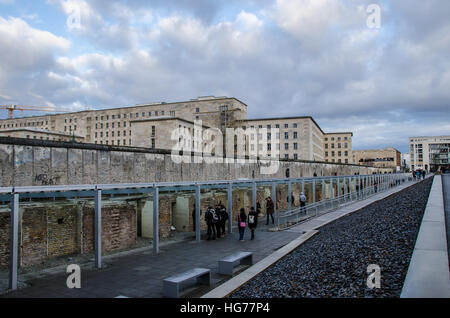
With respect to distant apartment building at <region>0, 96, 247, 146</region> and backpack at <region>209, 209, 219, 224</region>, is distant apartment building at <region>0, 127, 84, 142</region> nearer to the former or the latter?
distant apartment building at <region>0, 96, 247, 146</region>

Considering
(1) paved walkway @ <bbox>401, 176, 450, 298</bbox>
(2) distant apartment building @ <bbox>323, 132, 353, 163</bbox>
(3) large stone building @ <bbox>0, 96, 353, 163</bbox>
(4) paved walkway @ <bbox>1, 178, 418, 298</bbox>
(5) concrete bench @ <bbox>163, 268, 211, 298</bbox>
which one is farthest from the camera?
(2) distant apartment building @ <bbox>323, 132, 353, 163</bbox>

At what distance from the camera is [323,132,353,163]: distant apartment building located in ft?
331

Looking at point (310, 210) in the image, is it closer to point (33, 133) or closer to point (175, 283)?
point (175, 283)

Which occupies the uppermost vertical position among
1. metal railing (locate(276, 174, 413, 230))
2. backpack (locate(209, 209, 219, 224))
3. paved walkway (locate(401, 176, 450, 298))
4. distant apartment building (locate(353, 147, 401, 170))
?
distant apartment building (locate(353, 147, 401, 170))

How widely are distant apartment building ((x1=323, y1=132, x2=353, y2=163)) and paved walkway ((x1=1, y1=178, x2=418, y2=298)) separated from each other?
93.4 meters

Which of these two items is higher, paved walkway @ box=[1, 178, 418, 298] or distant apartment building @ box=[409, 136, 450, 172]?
distant apartment building @ box=[409, 136, 450, 172]

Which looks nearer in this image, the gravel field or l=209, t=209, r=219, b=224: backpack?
the gravel field

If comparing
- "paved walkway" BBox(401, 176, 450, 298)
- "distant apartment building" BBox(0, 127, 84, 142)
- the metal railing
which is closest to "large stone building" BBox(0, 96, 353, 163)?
"distant apartment building" BBox(0, 127, 84, 142)

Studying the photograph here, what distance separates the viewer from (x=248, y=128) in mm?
73812

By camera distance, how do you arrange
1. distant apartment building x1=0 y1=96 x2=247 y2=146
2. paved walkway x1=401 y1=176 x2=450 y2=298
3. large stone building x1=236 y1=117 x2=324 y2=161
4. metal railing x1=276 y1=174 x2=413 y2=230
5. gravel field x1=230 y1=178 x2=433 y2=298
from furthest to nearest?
distant apartment building x1=0 y1=96 x2=247 y2=146 < large stone building x1=236 y1=117 x2=324 y2=161 < metal railing x1=276 y1=174 x2=413 y2=230 < gravel field x1=230 y1=178 x2=433 y2=298 < paved walkway x1=401 y1=176 x2=450 y2=298

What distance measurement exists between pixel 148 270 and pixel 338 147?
101 meters

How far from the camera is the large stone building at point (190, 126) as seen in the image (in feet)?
188
